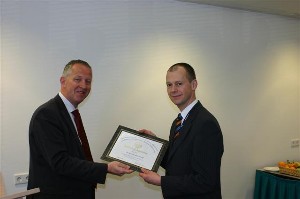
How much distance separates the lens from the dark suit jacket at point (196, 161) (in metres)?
1.79

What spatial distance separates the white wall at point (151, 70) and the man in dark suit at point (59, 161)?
3.01 ft

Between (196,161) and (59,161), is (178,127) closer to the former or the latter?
(196,161)

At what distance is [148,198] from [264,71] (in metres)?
2.21

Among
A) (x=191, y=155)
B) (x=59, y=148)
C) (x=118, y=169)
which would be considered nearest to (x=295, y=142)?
(x=191, y=155)

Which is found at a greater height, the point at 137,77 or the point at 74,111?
the point at 137,77

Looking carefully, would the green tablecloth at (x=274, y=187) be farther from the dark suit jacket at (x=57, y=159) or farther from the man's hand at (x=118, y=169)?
the dark suit jacket at (x=57, y=159)

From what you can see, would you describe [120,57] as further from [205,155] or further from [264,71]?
A: [264,71]

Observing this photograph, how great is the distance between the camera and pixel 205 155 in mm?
1786

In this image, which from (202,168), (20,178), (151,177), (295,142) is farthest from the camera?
(295,142)

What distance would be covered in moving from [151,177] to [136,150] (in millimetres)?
256

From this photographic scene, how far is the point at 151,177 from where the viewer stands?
1913mm

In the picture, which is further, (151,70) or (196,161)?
(151,70)

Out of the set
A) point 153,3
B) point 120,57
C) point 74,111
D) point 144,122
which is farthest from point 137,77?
point 74,111

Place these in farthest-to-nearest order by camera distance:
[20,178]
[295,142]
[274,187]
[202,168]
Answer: [295,142], [274,187], [20,178], [202,168]
